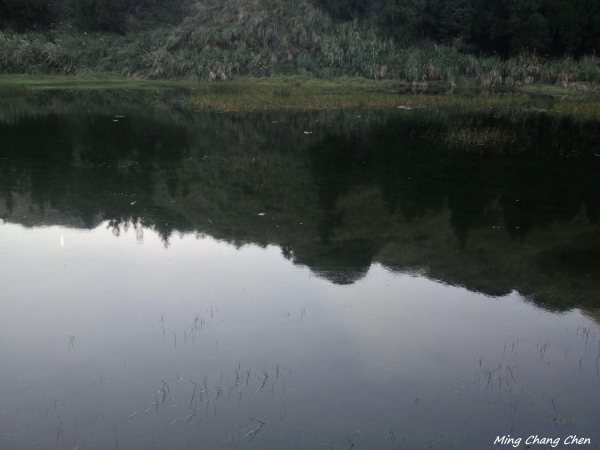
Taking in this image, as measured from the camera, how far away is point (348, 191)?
15.1 metres

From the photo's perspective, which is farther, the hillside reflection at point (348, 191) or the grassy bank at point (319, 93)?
the grassy bank at point (319, 93)

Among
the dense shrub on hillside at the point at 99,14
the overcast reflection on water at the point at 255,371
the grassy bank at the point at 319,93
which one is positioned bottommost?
the overcast reflection on water at the point at 255,371

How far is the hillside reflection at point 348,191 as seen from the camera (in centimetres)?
1091

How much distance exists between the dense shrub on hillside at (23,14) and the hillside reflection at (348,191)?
98.9 feet

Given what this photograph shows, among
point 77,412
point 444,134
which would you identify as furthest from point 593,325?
point 444,134

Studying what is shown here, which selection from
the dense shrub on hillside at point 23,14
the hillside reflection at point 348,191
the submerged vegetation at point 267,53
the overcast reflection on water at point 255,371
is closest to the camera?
the overcast reflection on water at point 255,371

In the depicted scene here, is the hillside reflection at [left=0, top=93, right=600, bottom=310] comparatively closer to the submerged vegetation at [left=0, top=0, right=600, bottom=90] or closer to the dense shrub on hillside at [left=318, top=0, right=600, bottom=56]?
the submerged vegetation at [left=0, top=0, right=600, bottom=90]

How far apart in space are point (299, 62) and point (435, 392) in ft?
133

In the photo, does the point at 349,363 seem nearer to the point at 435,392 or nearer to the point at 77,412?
the point at 435,392

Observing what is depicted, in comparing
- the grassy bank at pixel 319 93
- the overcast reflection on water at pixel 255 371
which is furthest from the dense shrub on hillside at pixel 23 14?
the overcast reflection on water at pixel 255 371

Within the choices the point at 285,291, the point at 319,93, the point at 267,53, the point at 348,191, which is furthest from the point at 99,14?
the point at 285,291

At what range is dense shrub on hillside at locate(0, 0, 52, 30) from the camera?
164 feet

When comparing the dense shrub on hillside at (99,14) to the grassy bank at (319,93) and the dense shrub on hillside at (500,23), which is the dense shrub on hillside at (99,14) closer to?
the grassy bank at (319,93)

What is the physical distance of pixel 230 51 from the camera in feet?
152
